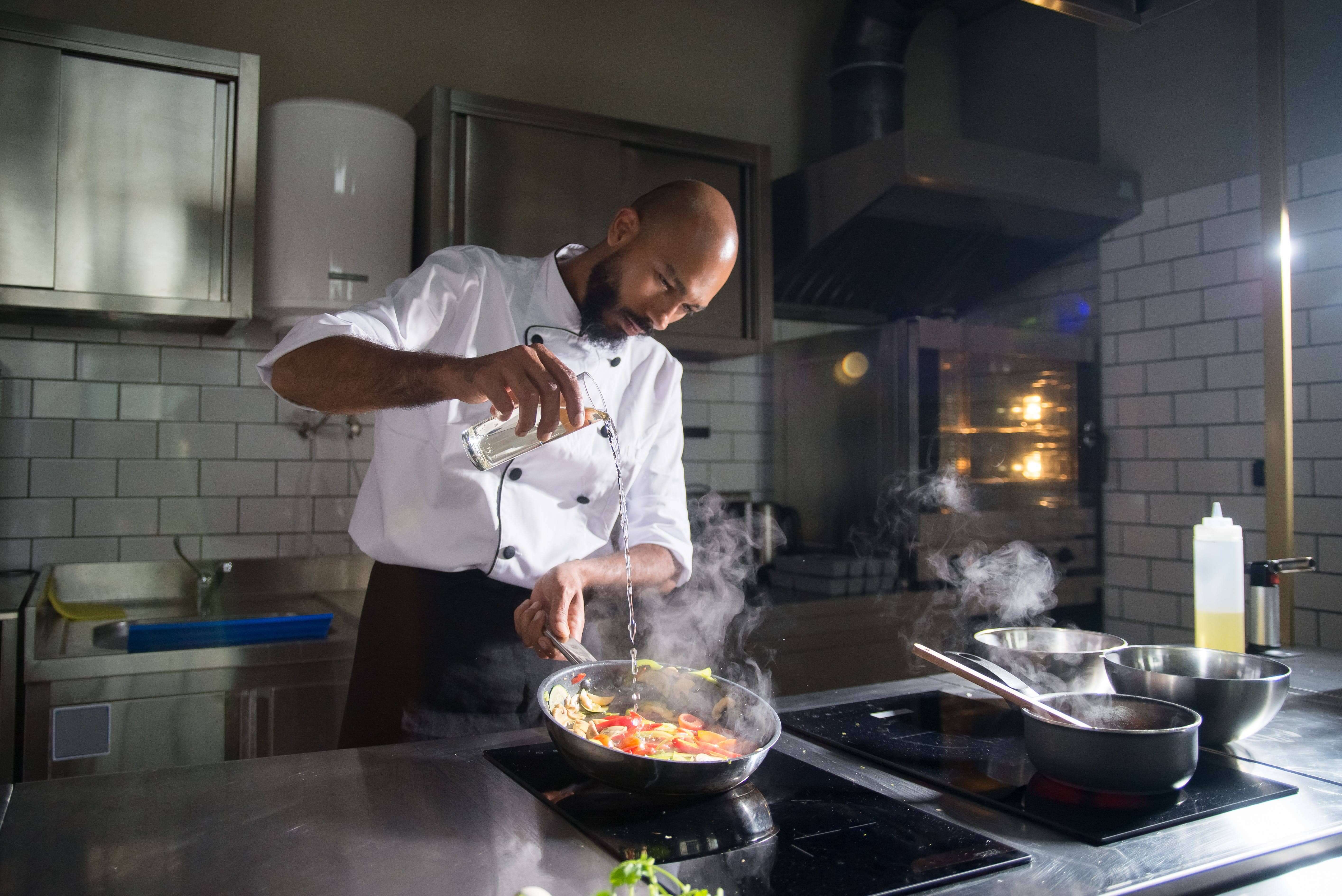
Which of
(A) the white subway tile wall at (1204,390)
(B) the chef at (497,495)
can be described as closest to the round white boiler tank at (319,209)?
(B) the chef at (497,495)

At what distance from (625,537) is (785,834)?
2.61 feet

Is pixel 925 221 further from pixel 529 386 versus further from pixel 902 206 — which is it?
pixel 529 386

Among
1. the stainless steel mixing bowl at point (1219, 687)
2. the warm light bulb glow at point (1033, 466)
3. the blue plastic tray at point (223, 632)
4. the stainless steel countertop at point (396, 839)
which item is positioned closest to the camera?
the stainless steel countertop at point (396, 839)

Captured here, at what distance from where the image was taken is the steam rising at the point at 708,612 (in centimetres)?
186

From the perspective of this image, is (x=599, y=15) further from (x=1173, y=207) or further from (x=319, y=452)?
(x=1173, y=207)

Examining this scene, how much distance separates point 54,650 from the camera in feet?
7.09

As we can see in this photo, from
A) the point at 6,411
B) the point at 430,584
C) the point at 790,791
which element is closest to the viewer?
the point at 790,791

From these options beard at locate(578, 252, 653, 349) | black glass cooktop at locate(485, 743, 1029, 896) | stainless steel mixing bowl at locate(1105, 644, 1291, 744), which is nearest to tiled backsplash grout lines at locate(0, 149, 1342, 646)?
A: beard at locate(578, 252, 653, 349)

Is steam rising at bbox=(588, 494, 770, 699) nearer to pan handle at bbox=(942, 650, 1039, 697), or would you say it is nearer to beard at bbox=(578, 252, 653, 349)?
pan handle at bbox=(942, 650, 1039, 697)

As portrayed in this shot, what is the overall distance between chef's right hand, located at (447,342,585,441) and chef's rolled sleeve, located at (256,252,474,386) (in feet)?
0.83

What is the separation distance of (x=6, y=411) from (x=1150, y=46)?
4.00m

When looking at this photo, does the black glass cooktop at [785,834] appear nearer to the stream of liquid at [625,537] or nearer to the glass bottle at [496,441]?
the stream of liquid at [625,537]

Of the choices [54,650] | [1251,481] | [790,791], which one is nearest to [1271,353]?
[1251,481]

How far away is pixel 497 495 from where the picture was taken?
5.68 feet
